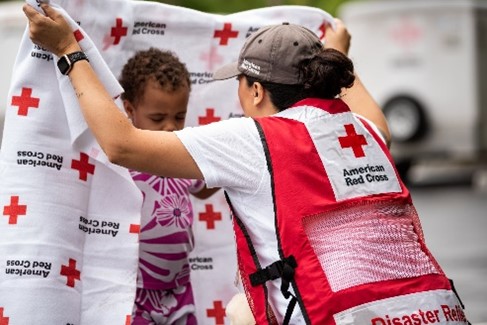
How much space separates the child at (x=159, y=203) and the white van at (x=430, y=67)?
1431 centimetres

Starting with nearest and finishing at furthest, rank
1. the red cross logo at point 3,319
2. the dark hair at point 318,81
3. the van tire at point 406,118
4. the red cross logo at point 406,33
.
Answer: the dark hair at point 318,81 → the red cross logo at point 3,319 → the van tire at point 406,118 → the red cross logo at point 406,33

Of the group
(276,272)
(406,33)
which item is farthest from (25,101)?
(406,33)

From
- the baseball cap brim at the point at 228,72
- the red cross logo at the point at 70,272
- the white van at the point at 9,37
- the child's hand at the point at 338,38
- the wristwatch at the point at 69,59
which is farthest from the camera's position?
the white van at the point at 9,37

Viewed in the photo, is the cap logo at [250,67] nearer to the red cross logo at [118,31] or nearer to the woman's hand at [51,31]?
the woman's hand at [51,31]

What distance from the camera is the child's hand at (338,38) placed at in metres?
5.34

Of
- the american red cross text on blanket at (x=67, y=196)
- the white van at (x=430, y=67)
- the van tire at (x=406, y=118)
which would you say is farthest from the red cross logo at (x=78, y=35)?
the van tire at (x=406, y=118)

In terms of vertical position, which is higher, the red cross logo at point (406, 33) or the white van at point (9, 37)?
the white van at point (9, 37)

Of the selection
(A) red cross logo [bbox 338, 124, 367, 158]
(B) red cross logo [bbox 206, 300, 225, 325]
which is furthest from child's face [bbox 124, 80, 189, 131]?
(A) red cross logo [bbox 338, 124, 367, 158]

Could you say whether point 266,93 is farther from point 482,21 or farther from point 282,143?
point 482,21

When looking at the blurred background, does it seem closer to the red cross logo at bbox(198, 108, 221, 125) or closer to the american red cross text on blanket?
the red cross logo at bbox(198, 108, 221, 125)

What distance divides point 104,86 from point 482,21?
15613 mm

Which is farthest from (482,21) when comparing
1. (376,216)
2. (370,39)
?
(376,216)

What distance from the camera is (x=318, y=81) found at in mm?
4188

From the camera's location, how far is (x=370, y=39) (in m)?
19.8
